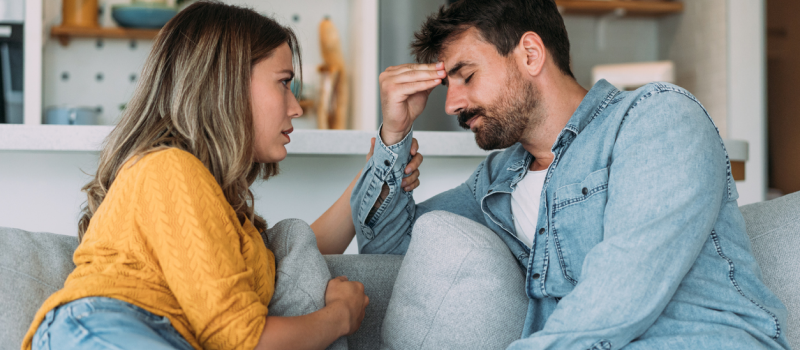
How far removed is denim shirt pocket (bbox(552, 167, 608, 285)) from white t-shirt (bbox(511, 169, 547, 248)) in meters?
0.19

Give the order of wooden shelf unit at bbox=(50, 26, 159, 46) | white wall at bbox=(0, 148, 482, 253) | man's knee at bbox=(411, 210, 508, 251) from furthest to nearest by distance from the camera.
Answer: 1. wooden shelf unit at bbox=(50, 26, 159, 46)
2. white wall at bbox=(0, 148, 482, 253)
3. man's knee at bbox=(411, 210, 508, 251)

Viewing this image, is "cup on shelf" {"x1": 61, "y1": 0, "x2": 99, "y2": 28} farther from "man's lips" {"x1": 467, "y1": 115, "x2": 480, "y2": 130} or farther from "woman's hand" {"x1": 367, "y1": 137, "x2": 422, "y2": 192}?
"man's lips" {"x1": 467, "y1": 115, "x2": 480, "y2": 130}

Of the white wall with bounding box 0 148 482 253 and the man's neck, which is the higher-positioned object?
the man's neck

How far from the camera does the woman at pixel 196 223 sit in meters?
0.82

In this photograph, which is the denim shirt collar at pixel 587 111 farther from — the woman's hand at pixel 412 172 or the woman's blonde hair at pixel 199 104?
the woman's blonde hair at pixel 199 104

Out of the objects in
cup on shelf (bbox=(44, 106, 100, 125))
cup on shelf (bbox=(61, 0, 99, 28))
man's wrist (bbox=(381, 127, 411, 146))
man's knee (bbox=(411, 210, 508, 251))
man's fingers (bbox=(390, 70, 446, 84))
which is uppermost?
cup on shelf (bbox=(61, 0, 99, 28))

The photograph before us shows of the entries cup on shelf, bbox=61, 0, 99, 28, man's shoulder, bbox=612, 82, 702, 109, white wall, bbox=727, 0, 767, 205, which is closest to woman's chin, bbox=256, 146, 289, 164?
man's shoulder, bbox=612, 82, 702, 109

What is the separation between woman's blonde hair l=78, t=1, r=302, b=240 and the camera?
1.03 meters

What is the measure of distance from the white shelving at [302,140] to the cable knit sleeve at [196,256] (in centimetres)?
84

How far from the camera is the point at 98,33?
92.0 inches

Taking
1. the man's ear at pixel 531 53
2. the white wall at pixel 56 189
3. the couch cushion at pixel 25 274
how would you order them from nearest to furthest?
1. the couch cushion at pixel 25 274
2. the man's ear at pixel 531 53
3. the white wall at pixel 56 189

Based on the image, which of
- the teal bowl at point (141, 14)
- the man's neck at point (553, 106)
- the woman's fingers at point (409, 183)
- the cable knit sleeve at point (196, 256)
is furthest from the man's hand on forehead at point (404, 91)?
the teal bowl at point (141, 14)

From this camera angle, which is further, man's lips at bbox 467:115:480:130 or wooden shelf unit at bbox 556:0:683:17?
wooden shelf unit at bbox 556:0:683:17

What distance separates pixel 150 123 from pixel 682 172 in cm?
86
